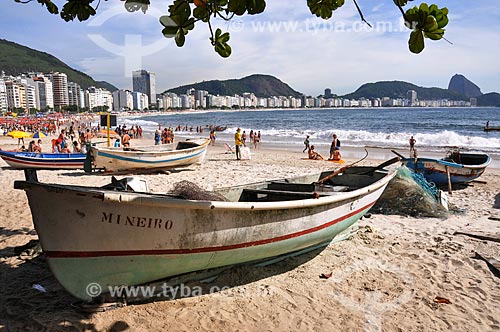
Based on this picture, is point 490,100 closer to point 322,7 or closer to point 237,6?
point 322,7

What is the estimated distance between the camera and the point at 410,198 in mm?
8250

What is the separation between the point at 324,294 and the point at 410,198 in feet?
15.1

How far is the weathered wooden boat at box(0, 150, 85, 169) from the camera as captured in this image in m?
13.2

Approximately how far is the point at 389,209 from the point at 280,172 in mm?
5715

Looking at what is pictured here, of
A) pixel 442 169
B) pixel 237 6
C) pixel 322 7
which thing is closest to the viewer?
pixel 237 6

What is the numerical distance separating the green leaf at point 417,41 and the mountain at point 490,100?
214m

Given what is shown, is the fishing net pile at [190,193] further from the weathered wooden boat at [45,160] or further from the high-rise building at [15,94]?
the high-rise building at [15,94]

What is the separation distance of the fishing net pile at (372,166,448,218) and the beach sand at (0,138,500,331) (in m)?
1.06

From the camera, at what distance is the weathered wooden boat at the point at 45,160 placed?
43.2 feet

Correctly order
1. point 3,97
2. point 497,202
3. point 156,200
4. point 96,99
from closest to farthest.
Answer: point 156,200 < point 497,202 < point 3,97 < point 96,99

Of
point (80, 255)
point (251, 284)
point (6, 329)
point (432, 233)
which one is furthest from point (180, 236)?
point (432, 233)

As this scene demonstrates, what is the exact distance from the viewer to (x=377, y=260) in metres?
5.64

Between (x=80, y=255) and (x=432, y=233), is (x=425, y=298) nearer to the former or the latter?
(x=432, y=233)

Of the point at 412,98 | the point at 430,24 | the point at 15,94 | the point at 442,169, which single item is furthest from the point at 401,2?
the point at 412,98
